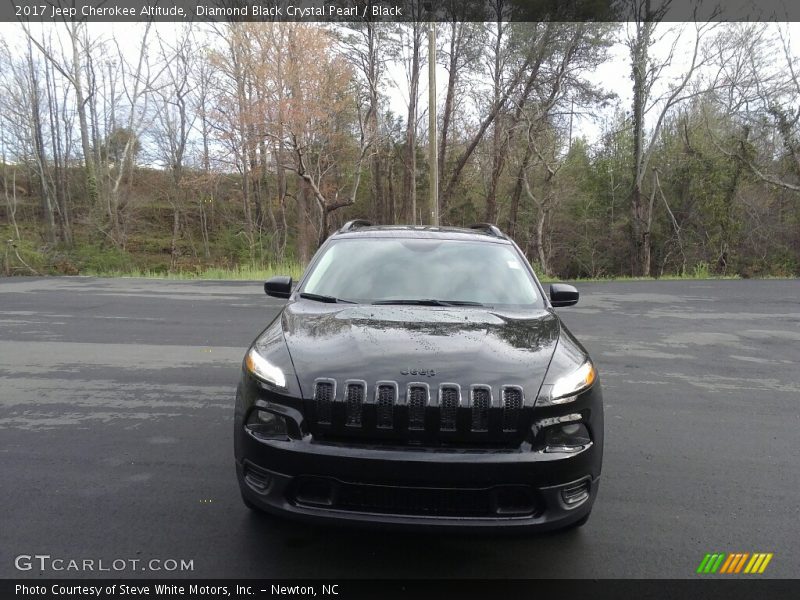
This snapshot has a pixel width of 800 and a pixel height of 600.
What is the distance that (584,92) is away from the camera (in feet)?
85.7

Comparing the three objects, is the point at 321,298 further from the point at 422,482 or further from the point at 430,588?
the point at 430,588

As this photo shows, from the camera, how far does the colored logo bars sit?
8.76 feet

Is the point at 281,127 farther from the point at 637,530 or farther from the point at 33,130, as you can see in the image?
the point at 33,130

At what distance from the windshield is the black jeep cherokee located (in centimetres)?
71

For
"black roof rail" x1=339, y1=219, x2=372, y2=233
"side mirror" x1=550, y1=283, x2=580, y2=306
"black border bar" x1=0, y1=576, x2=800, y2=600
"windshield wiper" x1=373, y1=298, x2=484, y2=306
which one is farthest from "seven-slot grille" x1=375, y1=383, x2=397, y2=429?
"black roof rail" x1=339, y1=219, x2=372, y2=233

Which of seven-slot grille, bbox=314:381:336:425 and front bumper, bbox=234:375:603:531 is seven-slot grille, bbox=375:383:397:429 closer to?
front bumper, bbox=234:375:603:531

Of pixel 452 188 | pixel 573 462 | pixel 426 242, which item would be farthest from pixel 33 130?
pixel 573 462

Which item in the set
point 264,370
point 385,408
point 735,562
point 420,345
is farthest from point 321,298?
point 735,562

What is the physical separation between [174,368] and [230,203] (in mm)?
34252

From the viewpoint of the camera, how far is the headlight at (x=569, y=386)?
2523mm

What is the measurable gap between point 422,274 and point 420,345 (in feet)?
3.99

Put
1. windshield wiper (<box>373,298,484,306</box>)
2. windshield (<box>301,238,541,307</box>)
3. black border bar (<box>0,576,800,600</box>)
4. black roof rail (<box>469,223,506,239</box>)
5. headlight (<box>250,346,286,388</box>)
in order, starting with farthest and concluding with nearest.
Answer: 1. black roof rail (<box>469,223,506,239</box>)
2. windshield (<box>301,238,541,307</box>)
3. windshield wiper (<box>373,298,484,306</box>)
4. headlight (<box>250,346,286,388</box>)
5. black border bar (<box>0,576,800,600</box>)

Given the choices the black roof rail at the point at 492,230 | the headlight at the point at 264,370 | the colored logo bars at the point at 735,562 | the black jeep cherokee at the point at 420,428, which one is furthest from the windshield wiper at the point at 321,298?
the colored logo bars at the point at 735,562

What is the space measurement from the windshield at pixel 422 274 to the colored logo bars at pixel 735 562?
1744 millimetres
